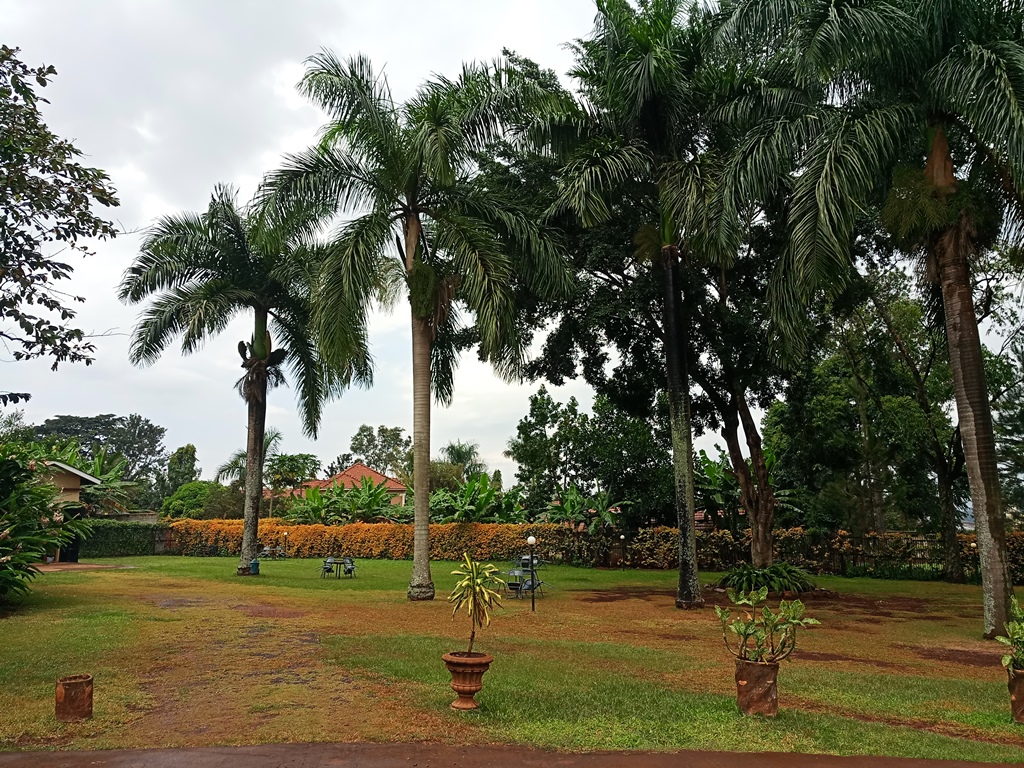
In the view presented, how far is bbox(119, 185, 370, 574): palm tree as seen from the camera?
18.7 metres

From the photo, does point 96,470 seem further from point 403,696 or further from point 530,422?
point 403,696

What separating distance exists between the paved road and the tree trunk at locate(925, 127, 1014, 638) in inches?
285

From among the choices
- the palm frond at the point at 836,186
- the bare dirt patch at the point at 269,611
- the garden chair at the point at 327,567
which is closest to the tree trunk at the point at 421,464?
the bare dirt patch at the point at 269,611

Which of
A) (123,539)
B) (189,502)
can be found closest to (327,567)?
(123,539)

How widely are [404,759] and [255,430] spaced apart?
1629 cm

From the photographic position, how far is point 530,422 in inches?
1156

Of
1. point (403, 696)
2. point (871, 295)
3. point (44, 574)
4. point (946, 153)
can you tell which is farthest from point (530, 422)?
point (403, 696)

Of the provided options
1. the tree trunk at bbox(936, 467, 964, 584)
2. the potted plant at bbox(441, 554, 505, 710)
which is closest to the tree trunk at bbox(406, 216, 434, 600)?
the potted plant at bbox(441, 554, 505, 710)

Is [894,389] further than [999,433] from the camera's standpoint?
Yes

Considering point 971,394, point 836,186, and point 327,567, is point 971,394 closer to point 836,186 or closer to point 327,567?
point 836,186

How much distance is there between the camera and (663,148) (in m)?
15.5

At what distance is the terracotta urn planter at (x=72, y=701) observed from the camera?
5.99 meters

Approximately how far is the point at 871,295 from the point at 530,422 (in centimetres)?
1451

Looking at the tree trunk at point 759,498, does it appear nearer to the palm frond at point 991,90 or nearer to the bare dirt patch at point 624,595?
the bare dirt patch at point 624,595
